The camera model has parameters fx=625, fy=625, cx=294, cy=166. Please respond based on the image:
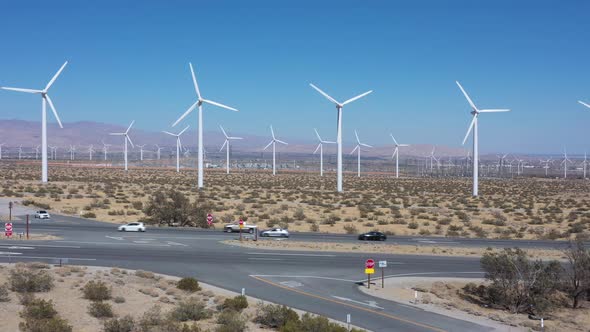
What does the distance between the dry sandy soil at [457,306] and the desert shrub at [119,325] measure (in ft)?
49.0

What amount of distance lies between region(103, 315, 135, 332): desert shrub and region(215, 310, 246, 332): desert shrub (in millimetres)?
3233

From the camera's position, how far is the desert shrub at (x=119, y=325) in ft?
75.5

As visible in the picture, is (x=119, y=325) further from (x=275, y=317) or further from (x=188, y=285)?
(x=188, y=285)

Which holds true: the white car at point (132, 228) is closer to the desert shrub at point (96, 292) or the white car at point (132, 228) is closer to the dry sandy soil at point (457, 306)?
the dry sandy soil at point (457, 306)

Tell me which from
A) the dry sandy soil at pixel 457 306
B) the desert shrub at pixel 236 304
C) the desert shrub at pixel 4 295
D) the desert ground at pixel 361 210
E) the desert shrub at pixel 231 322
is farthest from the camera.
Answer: the desert ground at pixel 361 210

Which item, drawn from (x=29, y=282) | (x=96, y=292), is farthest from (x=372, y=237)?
(x=29, y=282)

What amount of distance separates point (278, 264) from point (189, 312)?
1651 centimetres

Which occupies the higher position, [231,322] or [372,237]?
[231,322]

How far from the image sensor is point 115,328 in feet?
75.5

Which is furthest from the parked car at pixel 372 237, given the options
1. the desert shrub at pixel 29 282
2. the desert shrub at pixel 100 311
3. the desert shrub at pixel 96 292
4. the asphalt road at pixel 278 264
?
the desert shrub at pixel 100 311

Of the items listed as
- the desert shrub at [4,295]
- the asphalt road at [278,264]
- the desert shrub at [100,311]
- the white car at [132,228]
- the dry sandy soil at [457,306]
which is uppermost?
the desert shrub at [4,295]

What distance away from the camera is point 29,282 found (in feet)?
94.3

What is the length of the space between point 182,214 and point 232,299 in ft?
139

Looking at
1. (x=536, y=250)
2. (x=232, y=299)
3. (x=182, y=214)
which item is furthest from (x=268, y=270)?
(x=182, y=214)
